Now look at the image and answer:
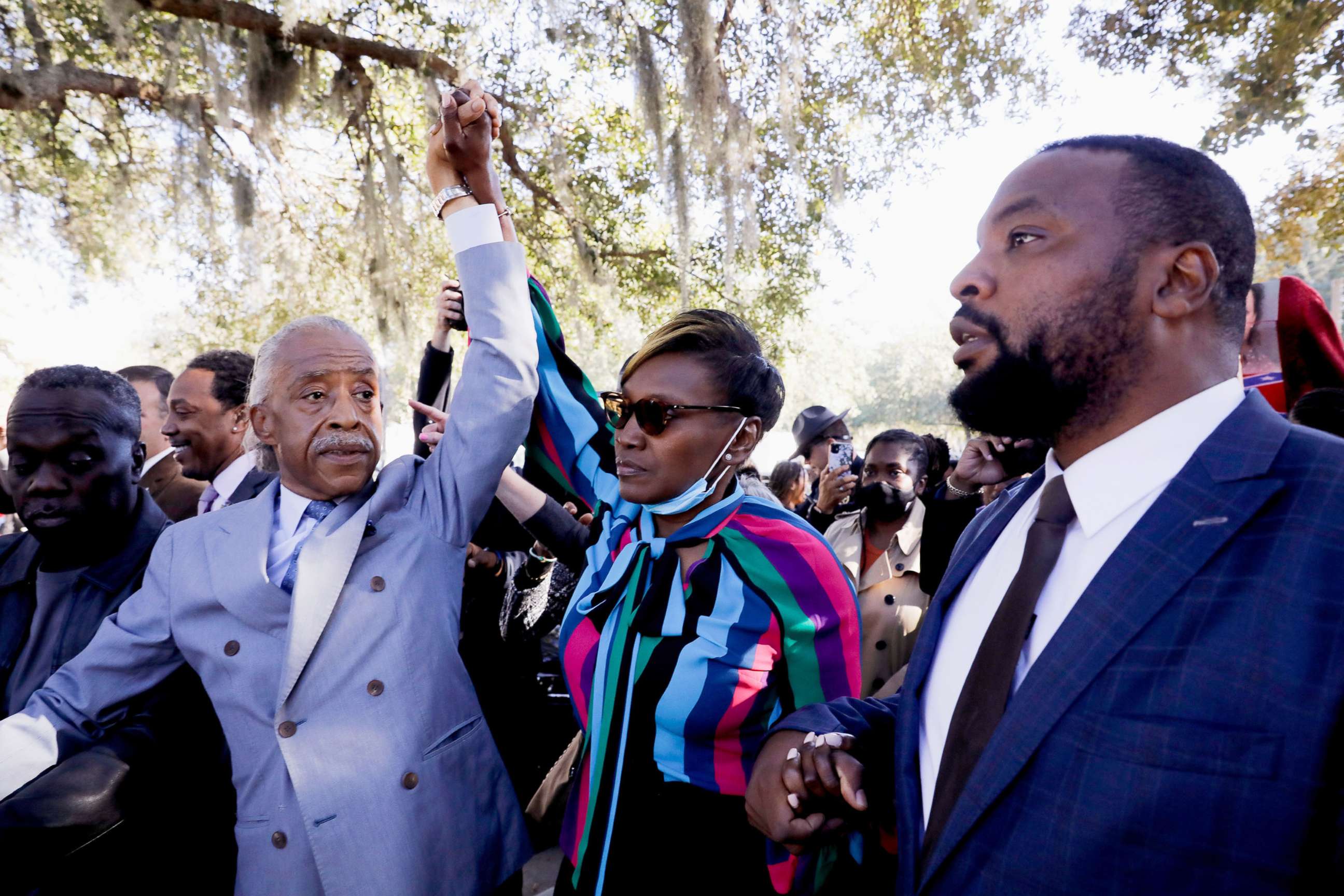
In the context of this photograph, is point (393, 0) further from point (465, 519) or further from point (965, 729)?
point (965, 729)

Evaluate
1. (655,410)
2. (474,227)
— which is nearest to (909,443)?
(655,410)

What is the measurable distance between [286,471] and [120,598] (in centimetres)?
55

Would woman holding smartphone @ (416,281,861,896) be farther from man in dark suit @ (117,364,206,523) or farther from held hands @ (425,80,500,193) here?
man in dark suit @ (117,364,206,523)

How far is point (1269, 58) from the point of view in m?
5.63

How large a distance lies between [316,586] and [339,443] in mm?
373

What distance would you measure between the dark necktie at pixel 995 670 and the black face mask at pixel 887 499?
8.95 feet

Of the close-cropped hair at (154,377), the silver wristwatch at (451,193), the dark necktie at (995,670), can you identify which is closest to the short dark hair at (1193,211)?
the dark necktie at (995,670)

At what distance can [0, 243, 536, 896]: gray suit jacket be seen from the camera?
1.68 metres

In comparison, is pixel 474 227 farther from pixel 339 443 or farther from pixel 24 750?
pixel 24 750

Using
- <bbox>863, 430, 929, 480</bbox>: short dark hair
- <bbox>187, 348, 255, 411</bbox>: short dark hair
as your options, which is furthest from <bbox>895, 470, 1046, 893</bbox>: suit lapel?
<bbox>187, 348, 255, 411</bbox>: short dark hair

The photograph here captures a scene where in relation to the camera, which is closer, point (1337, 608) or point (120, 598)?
point (1337, 608)

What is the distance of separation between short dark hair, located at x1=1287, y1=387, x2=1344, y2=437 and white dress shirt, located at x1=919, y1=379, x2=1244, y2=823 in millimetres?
1115

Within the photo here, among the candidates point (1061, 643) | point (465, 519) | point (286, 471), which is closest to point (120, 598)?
point (286, 471)

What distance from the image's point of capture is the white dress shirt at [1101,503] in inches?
42.6
